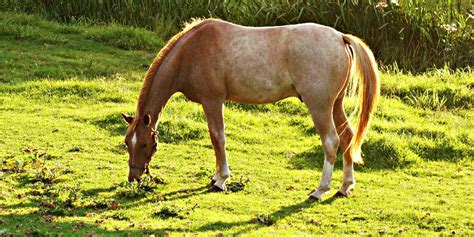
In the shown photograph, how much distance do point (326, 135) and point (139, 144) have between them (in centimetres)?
181

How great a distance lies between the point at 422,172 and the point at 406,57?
501 centimetres

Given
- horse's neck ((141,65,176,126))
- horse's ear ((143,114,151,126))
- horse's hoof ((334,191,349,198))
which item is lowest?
horse's hoof ((334,191,349,198))

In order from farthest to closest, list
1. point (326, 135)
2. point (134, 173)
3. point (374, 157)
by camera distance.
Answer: point (374, 157) < point (134, 173) < point (326, 135)

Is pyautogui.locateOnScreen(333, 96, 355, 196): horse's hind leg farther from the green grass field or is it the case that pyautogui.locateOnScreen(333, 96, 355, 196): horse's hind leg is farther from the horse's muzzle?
the horse's muzzle

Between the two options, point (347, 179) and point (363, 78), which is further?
point (347, 179)

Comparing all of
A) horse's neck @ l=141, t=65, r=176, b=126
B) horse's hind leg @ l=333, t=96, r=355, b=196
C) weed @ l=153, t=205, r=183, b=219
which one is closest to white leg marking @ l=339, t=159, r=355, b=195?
horse's hind leg @ l=333, t=96, r=355, b=196

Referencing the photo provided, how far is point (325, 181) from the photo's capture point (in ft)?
26.6

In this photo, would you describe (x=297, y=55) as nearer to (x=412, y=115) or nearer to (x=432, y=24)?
(x=412, y=115)

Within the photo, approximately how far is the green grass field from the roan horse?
46 cm

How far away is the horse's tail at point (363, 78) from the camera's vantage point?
7.95 m

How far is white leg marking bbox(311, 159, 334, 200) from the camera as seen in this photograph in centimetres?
806

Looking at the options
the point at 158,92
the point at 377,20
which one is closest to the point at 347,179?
the point at 158,92

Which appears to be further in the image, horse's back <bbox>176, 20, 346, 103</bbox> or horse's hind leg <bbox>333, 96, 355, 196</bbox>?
horse's hind leg <bbox>333, 96, 355, 196</bbox>

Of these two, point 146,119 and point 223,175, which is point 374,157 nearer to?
point 223,175
